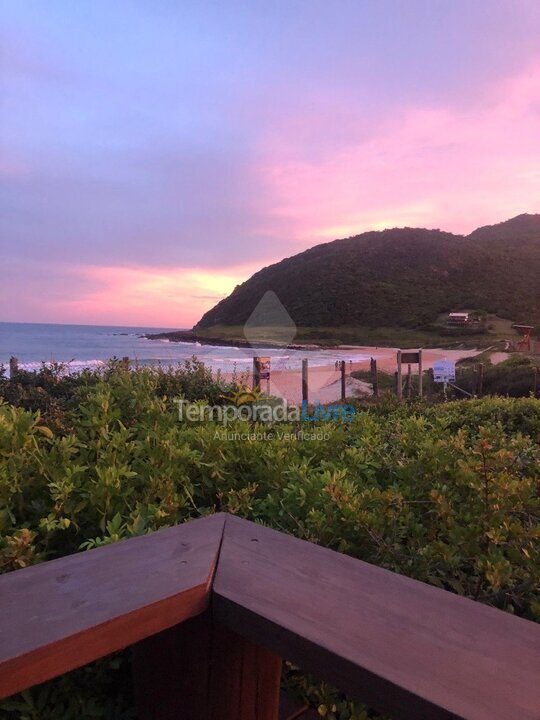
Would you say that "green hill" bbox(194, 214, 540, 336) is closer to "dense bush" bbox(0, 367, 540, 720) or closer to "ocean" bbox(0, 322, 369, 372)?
"ocean" bbox(0, 322, 369, 372)

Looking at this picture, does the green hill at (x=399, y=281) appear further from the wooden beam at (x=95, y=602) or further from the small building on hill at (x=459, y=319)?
the wooden beam at (x=95, y=602)

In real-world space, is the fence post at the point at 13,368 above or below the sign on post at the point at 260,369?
above

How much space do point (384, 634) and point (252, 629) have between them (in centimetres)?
25

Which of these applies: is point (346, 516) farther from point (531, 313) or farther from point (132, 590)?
point (531, 313)

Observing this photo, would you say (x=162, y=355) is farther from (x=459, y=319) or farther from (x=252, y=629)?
(x=252, y=629)

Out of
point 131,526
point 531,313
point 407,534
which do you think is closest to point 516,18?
point 407,534

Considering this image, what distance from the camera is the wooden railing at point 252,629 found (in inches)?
33.2

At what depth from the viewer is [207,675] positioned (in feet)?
4.11

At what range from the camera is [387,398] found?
6.62 m

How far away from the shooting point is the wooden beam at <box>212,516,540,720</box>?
0.80 m

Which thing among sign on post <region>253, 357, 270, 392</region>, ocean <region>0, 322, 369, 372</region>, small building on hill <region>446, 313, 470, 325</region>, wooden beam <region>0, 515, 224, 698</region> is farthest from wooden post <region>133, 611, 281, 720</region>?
small building on hill <region>446, 313, 470, 325</region>

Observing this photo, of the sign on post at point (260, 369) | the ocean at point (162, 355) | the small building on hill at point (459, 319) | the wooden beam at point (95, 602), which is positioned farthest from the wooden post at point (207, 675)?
the small building on hill at point (459, 319)

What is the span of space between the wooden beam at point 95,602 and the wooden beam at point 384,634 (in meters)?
0.08

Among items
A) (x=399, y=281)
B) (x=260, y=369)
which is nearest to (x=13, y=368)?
(x=260, y=369)
